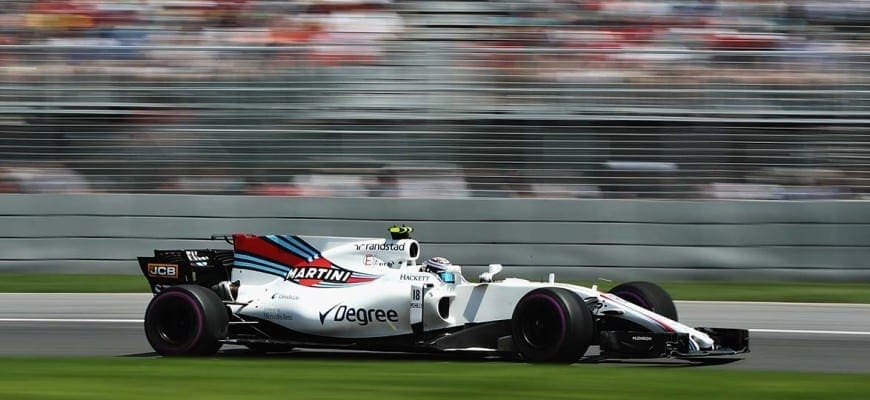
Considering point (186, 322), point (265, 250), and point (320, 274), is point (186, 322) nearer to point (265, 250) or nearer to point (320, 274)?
point (265, 250)

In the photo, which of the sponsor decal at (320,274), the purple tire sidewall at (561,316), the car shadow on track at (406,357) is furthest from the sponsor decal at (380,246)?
the purple tire sidewall at (561,316)

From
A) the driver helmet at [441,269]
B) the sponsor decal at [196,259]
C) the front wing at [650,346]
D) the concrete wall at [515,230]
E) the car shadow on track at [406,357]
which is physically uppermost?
the concrete wall at [515,230]

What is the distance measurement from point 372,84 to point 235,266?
5.61m

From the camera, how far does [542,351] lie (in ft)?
24.9

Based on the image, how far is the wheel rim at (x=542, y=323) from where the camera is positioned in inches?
295

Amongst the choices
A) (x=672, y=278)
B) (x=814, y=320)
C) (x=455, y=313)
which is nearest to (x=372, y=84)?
(x=672, y=278)

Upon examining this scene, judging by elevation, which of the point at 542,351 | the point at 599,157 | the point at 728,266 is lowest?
the point at 542,351

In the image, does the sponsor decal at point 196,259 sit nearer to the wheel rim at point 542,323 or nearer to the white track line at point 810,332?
the wheel rim at point 542,323

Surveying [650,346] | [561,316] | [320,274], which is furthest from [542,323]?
[320,274]

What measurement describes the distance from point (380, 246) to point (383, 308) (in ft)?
1.82

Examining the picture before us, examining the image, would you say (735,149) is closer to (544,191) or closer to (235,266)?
(544,191)

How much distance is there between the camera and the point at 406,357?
8.51 m

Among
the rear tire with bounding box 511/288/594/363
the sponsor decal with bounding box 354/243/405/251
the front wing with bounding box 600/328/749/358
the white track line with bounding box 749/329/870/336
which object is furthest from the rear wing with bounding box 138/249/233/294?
the white track line with bounding box 749/329/870/336

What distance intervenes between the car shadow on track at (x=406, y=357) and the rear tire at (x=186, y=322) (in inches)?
11.3
